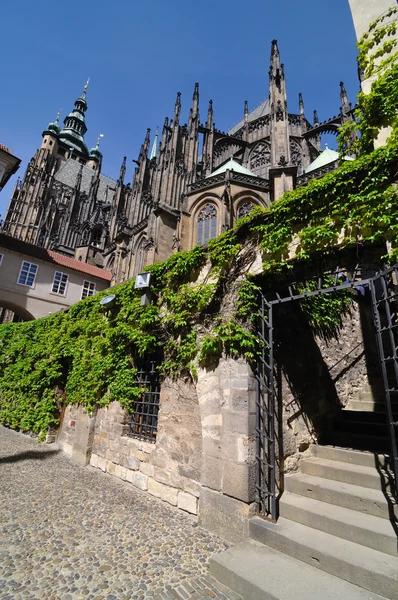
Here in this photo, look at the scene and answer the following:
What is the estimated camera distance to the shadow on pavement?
21.9 feet

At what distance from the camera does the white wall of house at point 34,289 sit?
16953 mm

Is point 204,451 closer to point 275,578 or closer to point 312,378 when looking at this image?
point 275,578

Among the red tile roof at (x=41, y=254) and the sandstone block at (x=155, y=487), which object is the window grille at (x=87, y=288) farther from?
the sandstone block at (x=155, y=487)

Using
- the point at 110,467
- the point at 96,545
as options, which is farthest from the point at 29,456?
the point at 96,545

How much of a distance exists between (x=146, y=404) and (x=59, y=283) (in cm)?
1554

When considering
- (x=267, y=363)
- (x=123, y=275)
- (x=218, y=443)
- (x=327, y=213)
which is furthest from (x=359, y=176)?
(x=123, y=275)

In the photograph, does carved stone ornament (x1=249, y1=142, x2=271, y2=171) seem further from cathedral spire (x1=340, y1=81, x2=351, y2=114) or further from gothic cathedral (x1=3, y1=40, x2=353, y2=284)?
cathedral spire (x1=340, y1=81, x2=351, y2=114)

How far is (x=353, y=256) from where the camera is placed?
3844 millimetres

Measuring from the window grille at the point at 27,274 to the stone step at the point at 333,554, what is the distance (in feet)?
60.3

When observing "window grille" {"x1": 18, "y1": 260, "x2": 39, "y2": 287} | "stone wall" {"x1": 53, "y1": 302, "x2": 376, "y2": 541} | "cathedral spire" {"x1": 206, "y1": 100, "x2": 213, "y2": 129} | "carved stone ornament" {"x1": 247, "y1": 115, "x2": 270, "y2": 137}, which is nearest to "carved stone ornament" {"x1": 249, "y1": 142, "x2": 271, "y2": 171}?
"carved stone ornament" {"x1": 247, "y1": 115, "x2": 270, "y2": 137}

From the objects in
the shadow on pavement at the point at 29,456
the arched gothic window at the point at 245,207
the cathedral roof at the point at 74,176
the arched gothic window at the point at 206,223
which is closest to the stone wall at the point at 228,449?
the shadow on pavement at the point at 29,456

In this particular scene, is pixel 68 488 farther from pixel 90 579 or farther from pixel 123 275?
pixel 123 275

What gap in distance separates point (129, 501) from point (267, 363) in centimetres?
333

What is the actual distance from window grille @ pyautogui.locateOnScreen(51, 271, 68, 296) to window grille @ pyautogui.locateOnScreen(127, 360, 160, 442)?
14.8 meters
